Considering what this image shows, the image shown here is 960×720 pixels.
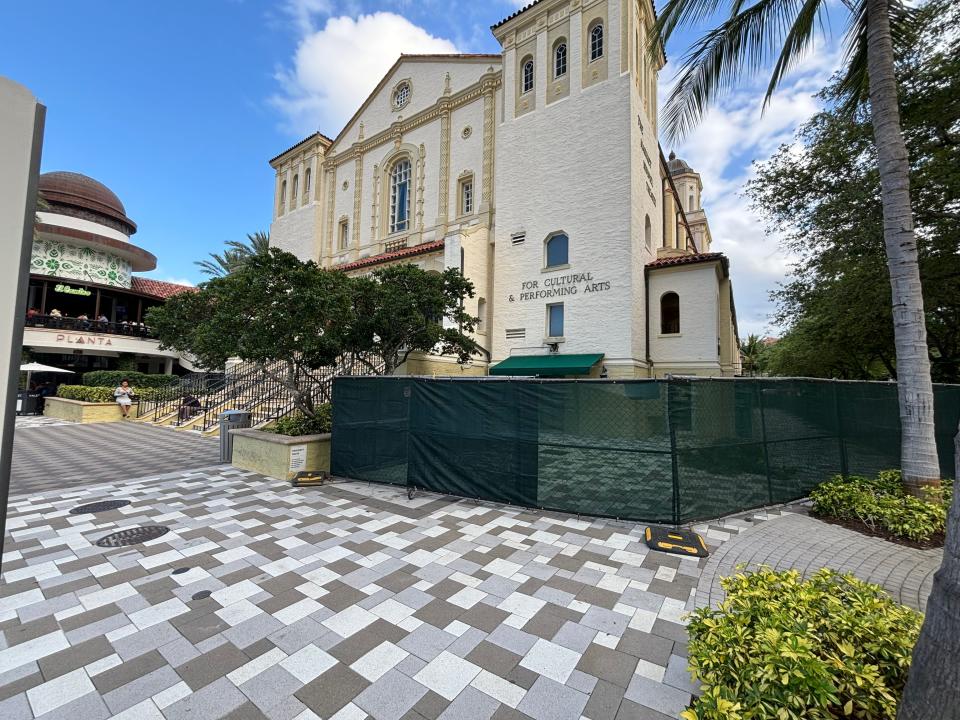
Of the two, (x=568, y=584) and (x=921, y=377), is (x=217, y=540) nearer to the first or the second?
(x=568, y=584)

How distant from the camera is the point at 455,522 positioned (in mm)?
5656

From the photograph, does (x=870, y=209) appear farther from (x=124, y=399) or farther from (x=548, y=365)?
(x=124, y=399)

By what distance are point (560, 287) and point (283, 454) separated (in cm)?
1198

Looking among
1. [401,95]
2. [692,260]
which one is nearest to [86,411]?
[401,95]

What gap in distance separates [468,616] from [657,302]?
15.5 meters

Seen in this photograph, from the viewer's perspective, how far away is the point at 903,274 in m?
6.02

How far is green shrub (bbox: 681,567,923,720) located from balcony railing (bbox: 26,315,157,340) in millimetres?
30608

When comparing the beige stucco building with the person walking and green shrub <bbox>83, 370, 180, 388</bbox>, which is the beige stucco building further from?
green shrub <bbox>83, 370, 180, 388</bbox>

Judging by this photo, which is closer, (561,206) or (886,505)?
(886,505)

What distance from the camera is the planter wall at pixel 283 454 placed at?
8.05m

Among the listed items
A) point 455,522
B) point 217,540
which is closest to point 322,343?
point 217,540

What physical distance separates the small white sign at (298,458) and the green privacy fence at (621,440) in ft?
4.46

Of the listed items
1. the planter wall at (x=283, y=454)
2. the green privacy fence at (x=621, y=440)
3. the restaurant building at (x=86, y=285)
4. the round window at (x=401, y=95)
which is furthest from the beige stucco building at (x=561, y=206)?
the restaurant building at (x=86, y=285)

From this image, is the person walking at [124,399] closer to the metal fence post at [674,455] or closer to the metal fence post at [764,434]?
the metal fence post at [674,455]
